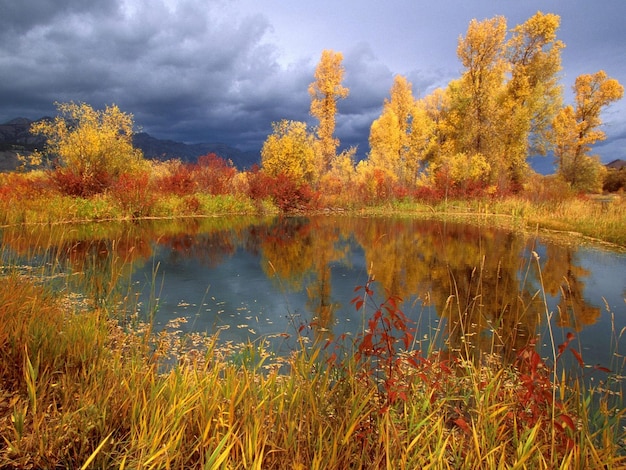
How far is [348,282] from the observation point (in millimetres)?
7168

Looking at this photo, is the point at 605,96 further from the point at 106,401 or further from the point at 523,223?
the point at 106,401

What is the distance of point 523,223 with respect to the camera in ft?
56.9

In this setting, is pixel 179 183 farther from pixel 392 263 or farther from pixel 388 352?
pixel 388 352

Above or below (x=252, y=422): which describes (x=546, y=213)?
above

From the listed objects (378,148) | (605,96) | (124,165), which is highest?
(605,96)

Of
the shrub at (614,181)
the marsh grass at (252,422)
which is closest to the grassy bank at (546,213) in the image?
the marsh grass at (252,422)

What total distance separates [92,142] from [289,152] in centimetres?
1172

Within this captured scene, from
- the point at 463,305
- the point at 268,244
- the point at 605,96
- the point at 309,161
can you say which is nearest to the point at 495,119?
the point at 309,161

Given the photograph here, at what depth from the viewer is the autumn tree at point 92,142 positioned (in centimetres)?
1974

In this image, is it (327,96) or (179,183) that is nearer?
(179,183)

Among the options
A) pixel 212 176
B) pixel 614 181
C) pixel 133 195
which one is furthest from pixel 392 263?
pixel 614 181

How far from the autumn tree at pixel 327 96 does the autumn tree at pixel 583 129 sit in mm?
19127

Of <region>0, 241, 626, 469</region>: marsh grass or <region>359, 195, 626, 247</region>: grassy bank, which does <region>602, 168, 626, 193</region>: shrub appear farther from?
<region>0, 241, 626, 469</region>: marsh grass

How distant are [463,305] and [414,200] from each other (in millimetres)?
21176
